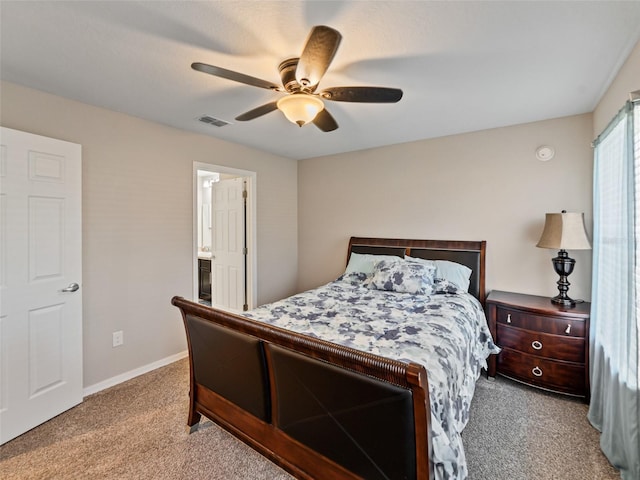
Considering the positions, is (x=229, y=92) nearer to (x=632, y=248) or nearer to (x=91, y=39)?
(x=91, y=39)

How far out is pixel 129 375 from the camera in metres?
2.86

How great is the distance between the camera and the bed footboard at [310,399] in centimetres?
119

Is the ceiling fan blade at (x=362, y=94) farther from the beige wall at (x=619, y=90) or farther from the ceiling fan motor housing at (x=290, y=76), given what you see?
the beige wall at (x=619, y=90)

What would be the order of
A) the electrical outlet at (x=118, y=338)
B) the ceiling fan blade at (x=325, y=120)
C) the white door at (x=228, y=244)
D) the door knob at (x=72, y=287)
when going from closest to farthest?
the ceiling fan blade at (x=325, y=120)
the door knob at (x=72, y=287)
the electrical outlet at (x=118, y=338)
the white door at (x=228, y=244)

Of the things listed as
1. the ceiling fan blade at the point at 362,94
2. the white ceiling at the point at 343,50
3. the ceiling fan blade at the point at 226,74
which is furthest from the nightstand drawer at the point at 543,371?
the ceiling fan blade at the point at 226,74

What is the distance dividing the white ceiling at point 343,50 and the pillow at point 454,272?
4.93 ft

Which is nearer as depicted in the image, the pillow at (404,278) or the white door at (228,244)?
the pillow at (404,278)

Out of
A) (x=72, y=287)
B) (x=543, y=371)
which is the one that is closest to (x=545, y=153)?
(x=543, y=371)

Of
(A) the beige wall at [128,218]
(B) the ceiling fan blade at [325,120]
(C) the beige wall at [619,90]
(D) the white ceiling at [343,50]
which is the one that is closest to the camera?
(D) the white ceiling at [343,50]

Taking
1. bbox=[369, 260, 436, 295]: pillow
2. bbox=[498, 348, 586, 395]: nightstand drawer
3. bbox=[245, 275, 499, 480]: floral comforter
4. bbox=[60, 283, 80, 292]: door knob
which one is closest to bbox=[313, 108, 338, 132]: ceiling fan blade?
bbox=[245, 275, 499, 480]: floral comforter

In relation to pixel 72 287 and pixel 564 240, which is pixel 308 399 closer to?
pixel 72 287

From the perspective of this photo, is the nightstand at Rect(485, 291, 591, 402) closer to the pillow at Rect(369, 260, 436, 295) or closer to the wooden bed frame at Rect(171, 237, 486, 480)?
the pillow at Rect(369, 260, 436, 295)

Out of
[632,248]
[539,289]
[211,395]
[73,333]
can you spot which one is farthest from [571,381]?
[73,333]

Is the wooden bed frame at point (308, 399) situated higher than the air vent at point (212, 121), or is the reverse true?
the air vent at point (212, 121)
